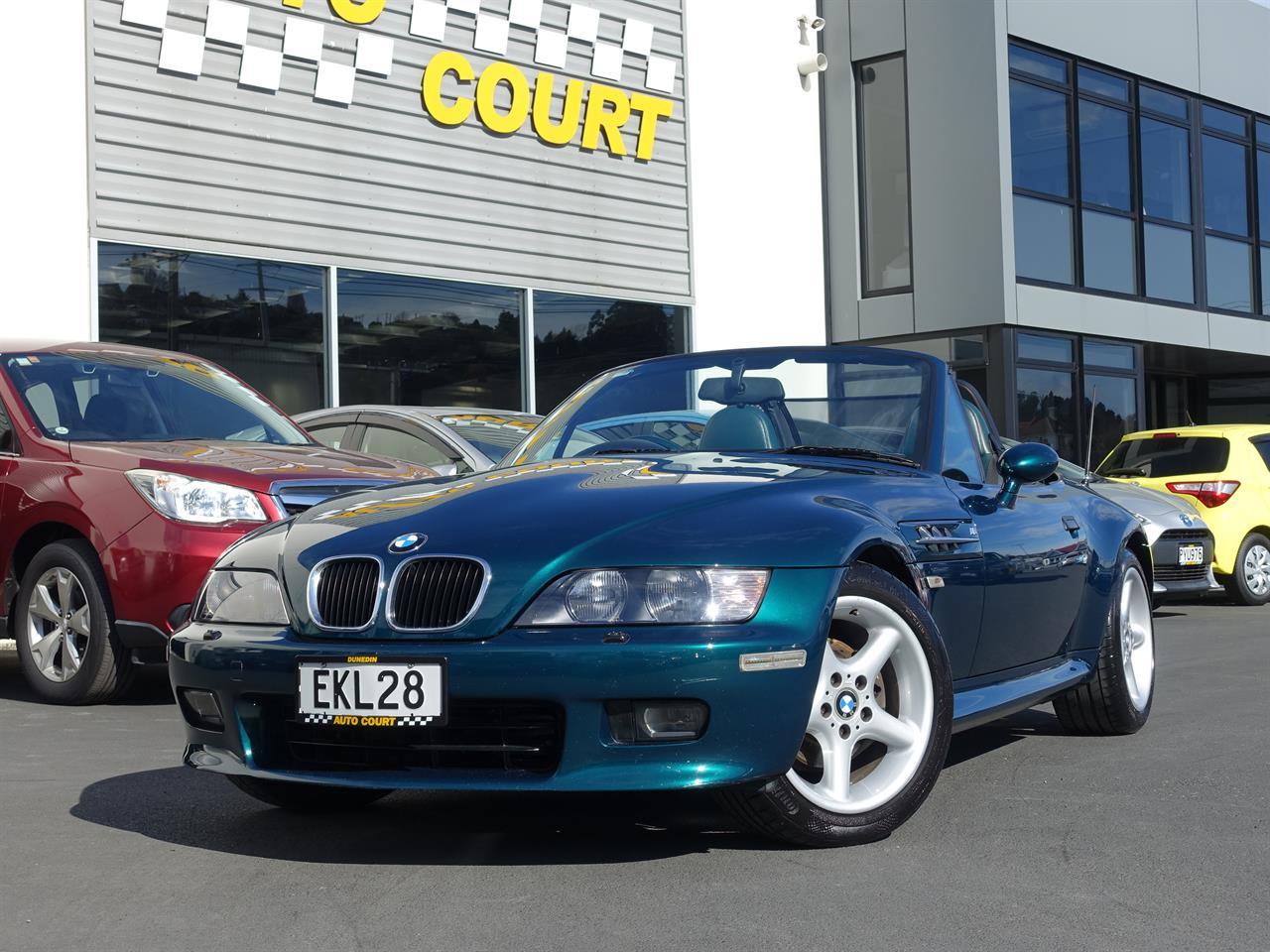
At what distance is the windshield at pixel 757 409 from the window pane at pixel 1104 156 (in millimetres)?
15901

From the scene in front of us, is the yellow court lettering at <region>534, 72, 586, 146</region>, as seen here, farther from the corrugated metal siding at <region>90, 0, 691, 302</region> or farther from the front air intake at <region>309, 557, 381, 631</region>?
the front air intake at <region>309, 557, 381, 631</region>

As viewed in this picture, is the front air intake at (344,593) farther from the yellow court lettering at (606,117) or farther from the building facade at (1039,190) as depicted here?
the building facade at (1039,190)

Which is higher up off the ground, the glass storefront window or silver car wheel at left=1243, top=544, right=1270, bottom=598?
the glass storefront window

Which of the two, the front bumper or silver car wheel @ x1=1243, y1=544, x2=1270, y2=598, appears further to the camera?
silver car wheel @ x1=1243, y1=544, x2=1270, y2=598

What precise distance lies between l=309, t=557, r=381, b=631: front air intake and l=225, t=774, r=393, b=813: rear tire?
75cm

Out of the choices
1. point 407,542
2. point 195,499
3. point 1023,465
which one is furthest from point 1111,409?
point 407,542

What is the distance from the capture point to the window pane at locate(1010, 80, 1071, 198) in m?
19.1

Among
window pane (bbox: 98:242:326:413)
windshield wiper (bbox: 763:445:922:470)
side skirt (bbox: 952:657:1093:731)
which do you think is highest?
window pane (bbox: 98:242:326:413)

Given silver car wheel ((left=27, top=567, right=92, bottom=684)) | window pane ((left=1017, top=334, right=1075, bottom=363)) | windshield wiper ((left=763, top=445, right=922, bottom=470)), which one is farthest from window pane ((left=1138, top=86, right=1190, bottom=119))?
windshield wiper ((left=763, top=445, right=922, bottom=470))

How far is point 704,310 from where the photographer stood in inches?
682

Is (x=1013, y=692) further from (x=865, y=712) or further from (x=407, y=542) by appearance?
(x=407, y=542)

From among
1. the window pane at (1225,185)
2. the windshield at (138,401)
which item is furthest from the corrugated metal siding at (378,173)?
the window pane at (1225,185)

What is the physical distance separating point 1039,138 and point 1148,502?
8857 millimetres

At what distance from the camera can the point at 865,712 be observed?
412 cm
